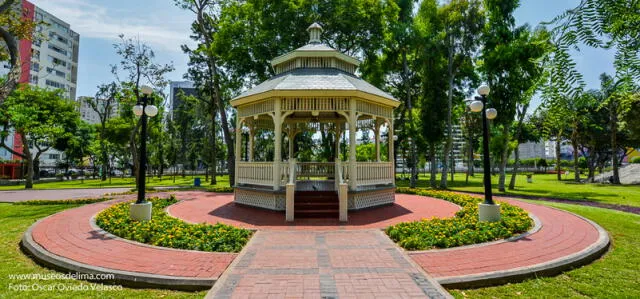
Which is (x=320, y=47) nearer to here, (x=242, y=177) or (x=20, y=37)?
(x=242, y=177)

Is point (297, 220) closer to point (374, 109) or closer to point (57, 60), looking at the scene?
point (374, 109)

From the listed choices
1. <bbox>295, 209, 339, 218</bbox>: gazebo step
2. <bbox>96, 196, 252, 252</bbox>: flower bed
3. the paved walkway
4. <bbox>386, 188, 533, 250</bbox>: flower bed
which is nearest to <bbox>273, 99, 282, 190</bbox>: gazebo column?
<bbox>295, 209, 339, 218</bbox>: gazebo step

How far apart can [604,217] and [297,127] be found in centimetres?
1346

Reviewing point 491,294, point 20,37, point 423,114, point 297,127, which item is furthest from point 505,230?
point 423,114

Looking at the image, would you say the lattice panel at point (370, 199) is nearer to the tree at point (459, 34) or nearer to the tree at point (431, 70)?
the tree at point (459, 34)

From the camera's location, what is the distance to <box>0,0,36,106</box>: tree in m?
6.41

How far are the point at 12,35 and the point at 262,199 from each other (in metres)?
8.48

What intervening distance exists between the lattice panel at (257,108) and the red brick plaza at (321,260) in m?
4.63

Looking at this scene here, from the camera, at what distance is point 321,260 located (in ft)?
19.7

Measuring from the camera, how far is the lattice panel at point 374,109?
11.4m

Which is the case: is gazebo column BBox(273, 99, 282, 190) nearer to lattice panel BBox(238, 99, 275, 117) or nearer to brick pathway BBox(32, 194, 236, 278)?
lattice panel BBox(238, 99, 275, 117)

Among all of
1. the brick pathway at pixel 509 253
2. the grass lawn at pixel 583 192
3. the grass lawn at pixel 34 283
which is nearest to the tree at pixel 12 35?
the grass lawn at pixel 34 283

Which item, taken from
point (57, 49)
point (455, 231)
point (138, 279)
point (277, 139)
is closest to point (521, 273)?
point (455, 231)

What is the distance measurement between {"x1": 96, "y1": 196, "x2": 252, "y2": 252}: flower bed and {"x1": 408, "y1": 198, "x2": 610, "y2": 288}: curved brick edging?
13.5ft
